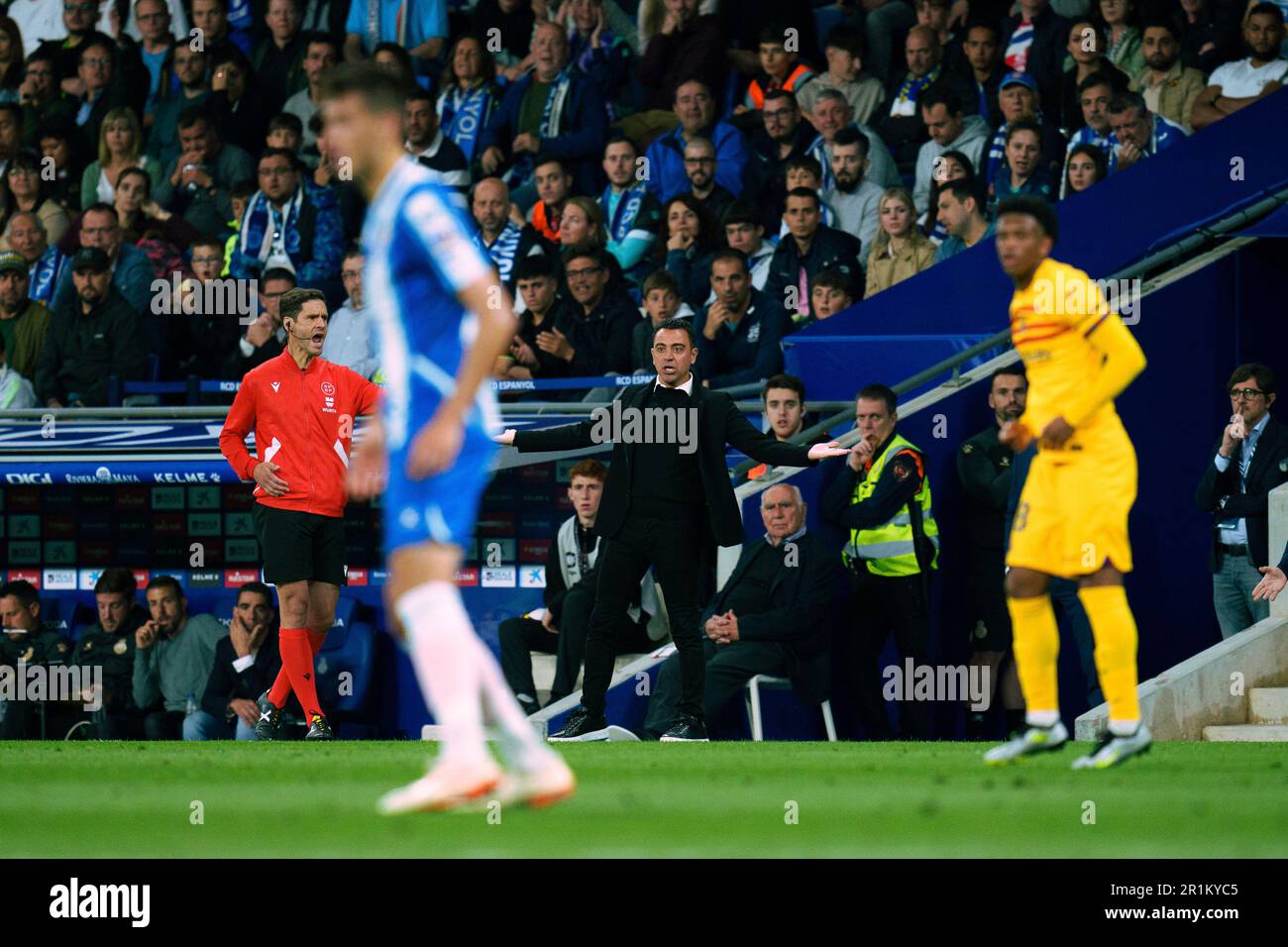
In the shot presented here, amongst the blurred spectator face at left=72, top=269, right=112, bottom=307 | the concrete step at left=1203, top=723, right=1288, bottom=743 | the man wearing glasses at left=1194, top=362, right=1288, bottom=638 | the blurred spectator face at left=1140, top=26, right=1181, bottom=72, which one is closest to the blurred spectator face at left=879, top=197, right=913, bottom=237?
the blurred spectator face at left=1140, top=26, right=1181, bottom=72

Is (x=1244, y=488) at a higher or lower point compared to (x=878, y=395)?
lower

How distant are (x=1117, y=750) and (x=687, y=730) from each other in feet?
13.1

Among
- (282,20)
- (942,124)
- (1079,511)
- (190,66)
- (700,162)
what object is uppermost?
(282,20)

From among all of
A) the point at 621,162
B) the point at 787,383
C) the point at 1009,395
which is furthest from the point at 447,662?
the point at 621,162

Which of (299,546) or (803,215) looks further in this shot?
(803,215)

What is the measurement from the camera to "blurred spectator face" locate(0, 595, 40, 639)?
13.9 metres

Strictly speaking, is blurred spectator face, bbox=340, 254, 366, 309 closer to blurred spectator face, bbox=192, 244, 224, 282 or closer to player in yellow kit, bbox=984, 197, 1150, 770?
blurred spectator face, bbox=192, 244, 224, 282

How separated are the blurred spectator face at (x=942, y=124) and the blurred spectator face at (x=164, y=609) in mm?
6809

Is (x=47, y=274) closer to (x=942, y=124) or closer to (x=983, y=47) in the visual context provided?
(x=942, y=124)

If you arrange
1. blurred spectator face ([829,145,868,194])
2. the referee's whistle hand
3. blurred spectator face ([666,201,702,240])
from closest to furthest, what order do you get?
the referee's whistle hand, blurred spectator face ([666,201,702,240]), blurred spectator face ([829,145,868,194])

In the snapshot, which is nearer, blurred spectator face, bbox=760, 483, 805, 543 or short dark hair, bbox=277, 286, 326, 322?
short dark hair, bbox=277, 286, 326, 322

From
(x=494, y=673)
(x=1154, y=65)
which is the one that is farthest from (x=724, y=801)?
(x=1154, y=65)

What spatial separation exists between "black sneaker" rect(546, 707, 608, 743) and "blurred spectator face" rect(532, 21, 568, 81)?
25.4 ft

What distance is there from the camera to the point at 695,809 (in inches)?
246
